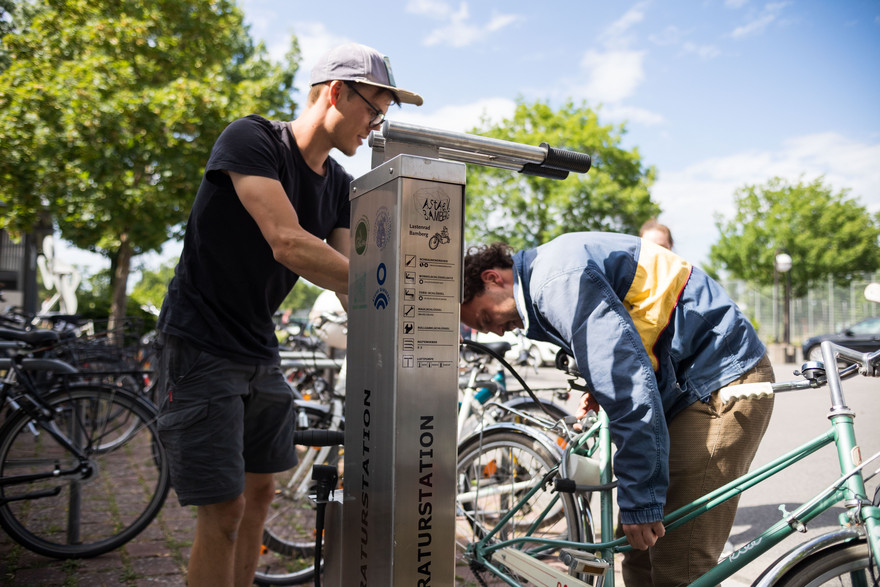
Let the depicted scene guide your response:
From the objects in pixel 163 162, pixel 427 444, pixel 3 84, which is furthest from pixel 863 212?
pixel 427 444

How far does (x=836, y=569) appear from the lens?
1602 millimetres

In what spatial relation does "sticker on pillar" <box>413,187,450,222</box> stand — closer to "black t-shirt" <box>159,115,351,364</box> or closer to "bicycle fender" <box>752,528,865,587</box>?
"black t-shirt" <box>159,115,351,364</box>

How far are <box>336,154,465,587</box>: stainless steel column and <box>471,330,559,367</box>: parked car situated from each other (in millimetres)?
1001

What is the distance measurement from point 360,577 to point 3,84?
38.0ft

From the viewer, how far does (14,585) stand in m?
3.11

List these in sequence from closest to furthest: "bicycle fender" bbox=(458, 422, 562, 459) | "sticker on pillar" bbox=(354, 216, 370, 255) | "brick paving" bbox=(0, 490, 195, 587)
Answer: "sticker on pillar" bbox=(354, 216, 370, 255)
"bicycle fender" bbox=(458, 422, 562, 459)
"brick paving" bbox=(0, 490, 195, 587)

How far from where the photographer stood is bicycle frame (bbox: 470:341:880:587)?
5.25 ft

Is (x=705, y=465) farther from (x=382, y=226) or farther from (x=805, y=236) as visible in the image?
(x=805, y=236)

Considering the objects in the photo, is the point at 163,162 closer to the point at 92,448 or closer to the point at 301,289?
the point at 92,448

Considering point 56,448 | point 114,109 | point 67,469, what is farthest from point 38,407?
point 114,109

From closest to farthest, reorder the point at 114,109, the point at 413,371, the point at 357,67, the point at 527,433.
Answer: the point at 413,371 → the point at 357,67 → the point at 527,433 → the point at 114,109

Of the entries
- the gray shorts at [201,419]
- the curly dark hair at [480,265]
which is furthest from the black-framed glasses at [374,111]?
the gray shorts at [201,419]

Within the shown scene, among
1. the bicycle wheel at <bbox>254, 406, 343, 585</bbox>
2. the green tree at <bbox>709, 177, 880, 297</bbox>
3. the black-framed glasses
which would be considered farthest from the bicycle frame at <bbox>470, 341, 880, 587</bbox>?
the green tree at <bbox>709, 177, 880, 297</bbox>

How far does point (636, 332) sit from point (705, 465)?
559mm
